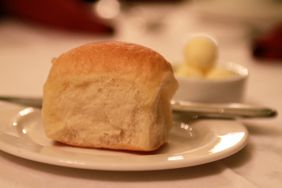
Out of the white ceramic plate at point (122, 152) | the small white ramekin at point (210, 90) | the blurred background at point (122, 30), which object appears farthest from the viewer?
the blurred background at point (122, 30)

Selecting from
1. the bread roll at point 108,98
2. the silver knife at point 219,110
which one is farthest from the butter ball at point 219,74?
the bread roll at point 108,98

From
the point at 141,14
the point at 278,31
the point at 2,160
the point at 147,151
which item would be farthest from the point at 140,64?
the point at 141,14

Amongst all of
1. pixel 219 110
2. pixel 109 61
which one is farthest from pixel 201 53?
pixel 109 61

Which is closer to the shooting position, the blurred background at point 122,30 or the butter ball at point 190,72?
the butter ball at point 190,72

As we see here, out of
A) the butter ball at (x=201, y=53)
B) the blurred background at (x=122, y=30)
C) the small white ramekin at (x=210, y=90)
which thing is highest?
the butter ball at (x=201, y=53)

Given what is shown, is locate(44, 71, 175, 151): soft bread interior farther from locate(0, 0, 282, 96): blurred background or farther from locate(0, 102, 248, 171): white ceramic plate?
locate(0, 0, 282, 96): blurred background

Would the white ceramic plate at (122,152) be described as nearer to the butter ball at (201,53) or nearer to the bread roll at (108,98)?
the bread roll at (108,98)

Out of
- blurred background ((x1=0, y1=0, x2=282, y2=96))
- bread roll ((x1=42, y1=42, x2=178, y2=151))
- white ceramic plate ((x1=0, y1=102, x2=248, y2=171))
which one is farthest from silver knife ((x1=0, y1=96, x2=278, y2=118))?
blurred background ((x1=0, y1=0, x2=282, y2=96))

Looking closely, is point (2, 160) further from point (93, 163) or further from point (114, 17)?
point (114, 17)
